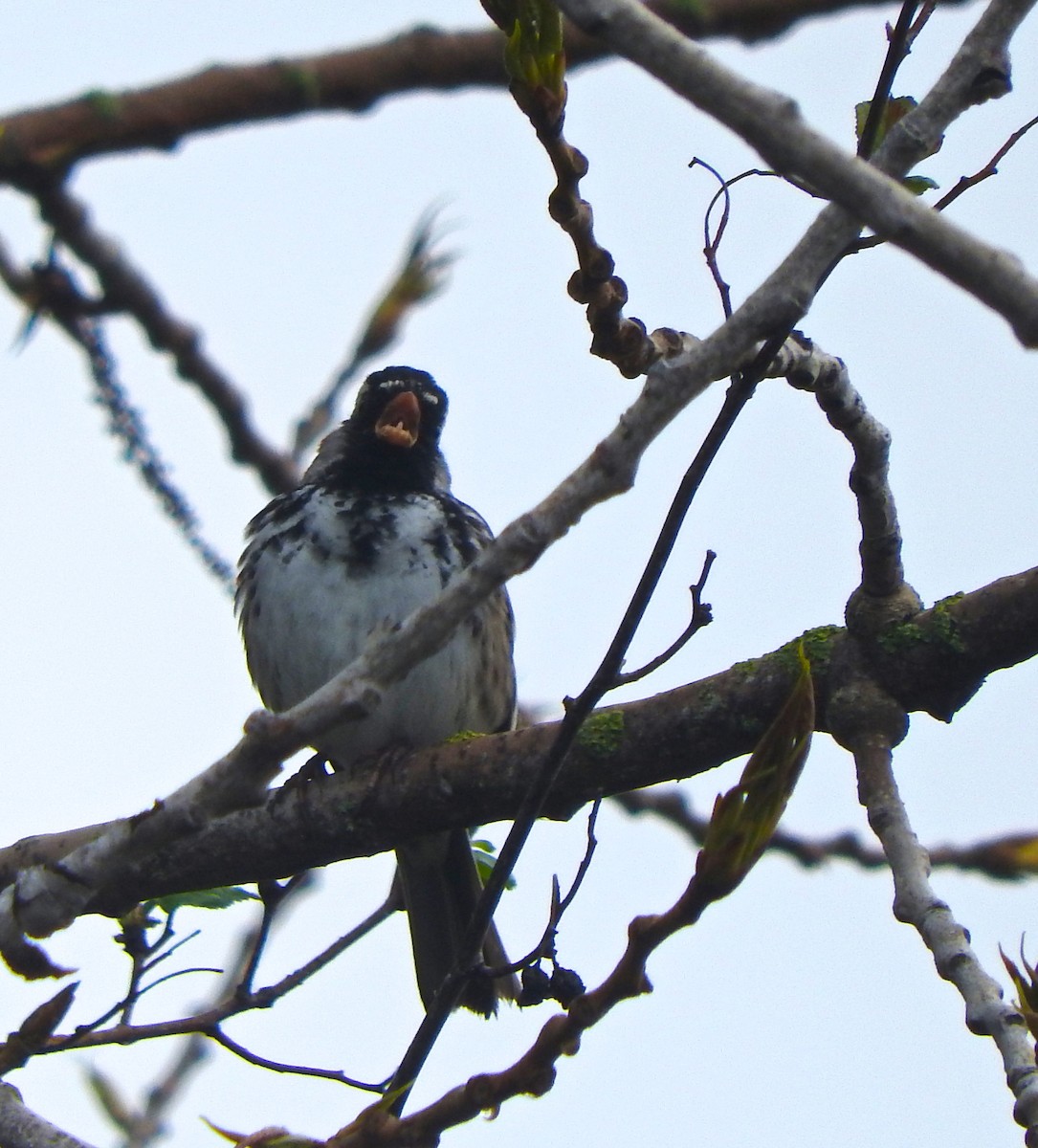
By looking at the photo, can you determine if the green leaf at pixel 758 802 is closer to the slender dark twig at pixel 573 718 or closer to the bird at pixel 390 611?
the slender dark twig at pixel 573 718

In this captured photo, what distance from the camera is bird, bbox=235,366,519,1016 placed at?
5105mm

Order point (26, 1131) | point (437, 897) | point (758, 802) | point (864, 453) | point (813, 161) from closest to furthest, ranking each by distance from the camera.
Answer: point (813, 161)
point (758, 802)
point (26, 1131)
point (864, 453)
point (437, 897)

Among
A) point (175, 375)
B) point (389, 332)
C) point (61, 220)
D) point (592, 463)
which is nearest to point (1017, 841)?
point (592, 463)

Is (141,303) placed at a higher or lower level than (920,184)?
higher

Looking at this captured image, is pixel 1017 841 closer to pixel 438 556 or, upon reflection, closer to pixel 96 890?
pixel 96 890

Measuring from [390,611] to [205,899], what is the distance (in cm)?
145

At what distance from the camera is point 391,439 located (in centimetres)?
511

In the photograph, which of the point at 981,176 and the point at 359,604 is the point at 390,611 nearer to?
the point at 359,604

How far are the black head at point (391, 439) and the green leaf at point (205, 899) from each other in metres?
1.70

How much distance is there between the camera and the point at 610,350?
2.59 m

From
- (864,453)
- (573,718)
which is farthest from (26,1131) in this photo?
(864,453)

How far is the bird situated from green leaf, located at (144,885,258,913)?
1.07 m

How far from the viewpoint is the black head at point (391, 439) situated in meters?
5.48

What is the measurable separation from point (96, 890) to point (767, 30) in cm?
282
